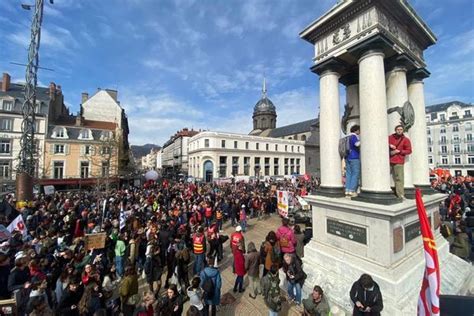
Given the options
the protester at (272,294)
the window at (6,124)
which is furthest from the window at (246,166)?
the protester at (272,294)

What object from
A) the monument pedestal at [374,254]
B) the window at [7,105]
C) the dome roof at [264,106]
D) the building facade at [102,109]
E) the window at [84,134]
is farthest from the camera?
the dome roof at [264,106]

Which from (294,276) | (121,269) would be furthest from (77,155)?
(294,276)

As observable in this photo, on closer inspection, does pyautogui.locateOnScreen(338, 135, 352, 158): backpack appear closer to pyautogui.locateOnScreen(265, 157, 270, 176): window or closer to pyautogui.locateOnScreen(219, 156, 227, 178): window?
pyautogui.locateOnScreen(219, 156, 227, 178): window

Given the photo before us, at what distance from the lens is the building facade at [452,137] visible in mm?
49344

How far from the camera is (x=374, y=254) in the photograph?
16.1 feet

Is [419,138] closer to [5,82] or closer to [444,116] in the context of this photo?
[5,82]

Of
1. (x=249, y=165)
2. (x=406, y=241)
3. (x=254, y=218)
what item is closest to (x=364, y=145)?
(x=406, y=241)

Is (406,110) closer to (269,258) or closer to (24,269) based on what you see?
(269,258)

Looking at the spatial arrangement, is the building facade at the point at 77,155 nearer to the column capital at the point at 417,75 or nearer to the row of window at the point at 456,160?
the column capital at the point at 417,75

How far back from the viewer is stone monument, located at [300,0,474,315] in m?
4.89

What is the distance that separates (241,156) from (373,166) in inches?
1862

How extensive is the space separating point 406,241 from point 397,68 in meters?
4.62

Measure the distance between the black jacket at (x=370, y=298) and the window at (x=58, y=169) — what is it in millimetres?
38205

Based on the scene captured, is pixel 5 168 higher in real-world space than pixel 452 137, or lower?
lower
